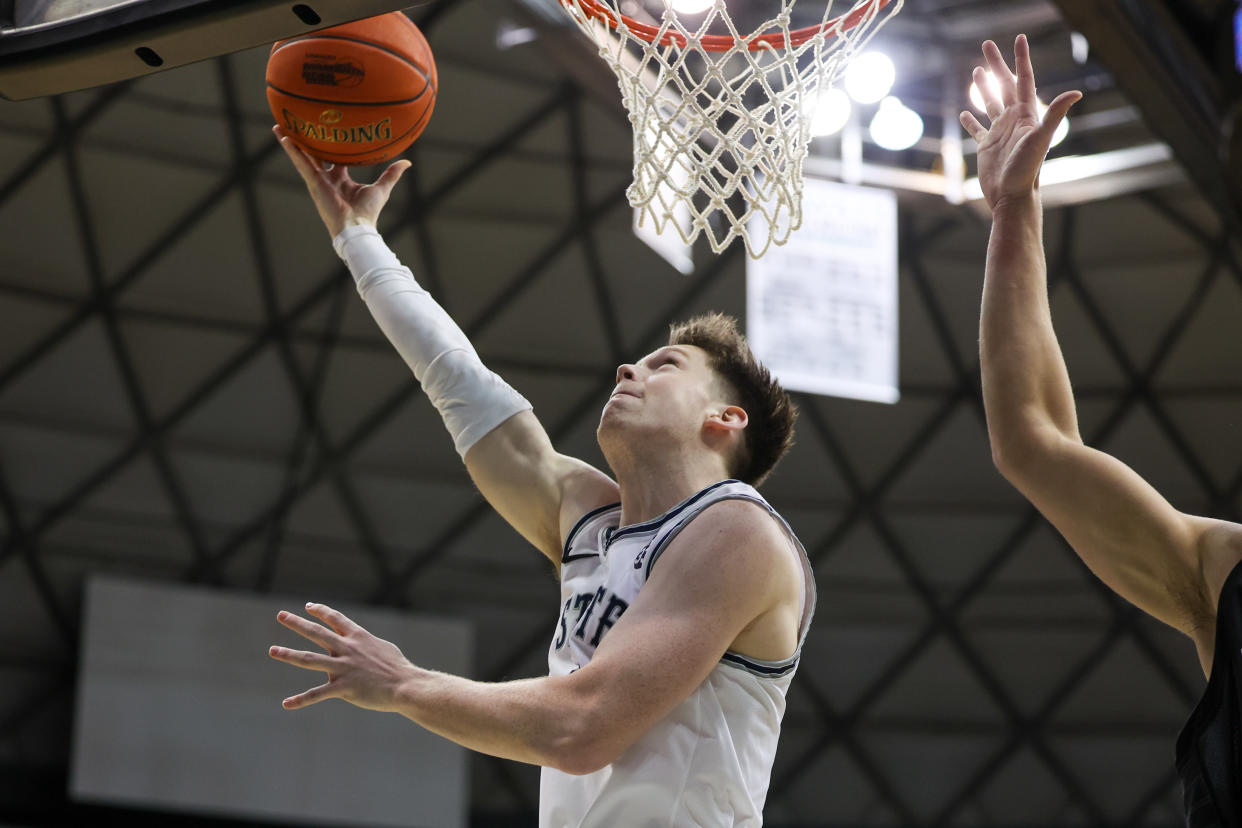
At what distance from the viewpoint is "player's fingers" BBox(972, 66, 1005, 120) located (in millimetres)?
3242

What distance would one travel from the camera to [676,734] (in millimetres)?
2945

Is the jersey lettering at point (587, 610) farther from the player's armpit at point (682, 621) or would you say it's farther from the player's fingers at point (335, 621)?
the player's fingers at point (335, 621)

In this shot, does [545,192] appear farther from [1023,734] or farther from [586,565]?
[586,565]

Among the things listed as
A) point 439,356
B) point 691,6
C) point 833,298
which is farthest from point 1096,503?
point 833,298

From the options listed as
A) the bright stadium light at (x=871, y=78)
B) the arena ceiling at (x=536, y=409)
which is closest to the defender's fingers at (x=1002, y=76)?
the bright stadium light at (x=871, y=78)

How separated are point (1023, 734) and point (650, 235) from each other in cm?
723

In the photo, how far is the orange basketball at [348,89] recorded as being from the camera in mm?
4230

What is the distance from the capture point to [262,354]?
13.2 metres

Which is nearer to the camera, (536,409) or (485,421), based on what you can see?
(485,421)

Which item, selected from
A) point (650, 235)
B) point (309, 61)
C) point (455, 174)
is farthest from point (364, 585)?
point (309, 61)

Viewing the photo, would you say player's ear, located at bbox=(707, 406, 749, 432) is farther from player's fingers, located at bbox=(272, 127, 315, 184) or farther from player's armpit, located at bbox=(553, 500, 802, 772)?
player's fingers, located at bbox=(272, 127, 315, 184)

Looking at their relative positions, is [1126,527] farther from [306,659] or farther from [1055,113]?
[306,659]

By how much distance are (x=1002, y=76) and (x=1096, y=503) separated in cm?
107

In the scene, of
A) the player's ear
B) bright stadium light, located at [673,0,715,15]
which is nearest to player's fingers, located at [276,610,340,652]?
the player's ear
